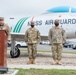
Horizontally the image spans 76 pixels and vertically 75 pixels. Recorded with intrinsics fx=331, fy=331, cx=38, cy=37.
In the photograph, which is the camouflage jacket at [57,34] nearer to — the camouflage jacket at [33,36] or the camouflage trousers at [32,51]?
the camouflage jacket at [33,36]

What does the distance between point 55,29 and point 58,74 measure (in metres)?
4.49

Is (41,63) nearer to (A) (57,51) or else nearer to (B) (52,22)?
(A) (57,51)

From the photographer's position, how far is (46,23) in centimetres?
1855

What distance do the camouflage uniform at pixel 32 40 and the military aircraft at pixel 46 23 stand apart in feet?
12.8

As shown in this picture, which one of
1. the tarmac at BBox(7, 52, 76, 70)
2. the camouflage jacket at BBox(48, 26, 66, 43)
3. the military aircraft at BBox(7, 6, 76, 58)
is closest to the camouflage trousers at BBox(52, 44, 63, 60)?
the camouflage jacket at BBox(48, 26, 66, 43)

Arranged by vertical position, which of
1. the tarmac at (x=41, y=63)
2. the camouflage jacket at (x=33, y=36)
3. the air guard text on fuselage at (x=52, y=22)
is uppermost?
the air guard text on fuselage at (x=52, y=22)

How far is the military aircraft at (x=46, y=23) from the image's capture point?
1805 centimetres

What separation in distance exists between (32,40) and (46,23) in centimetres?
468

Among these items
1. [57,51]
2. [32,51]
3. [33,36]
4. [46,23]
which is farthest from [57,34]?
[46,23]

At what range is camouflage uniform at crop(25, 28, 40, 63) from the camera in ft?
45.8

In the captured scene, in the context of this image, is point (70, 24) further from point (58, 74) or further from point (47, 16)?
point (58, 74)

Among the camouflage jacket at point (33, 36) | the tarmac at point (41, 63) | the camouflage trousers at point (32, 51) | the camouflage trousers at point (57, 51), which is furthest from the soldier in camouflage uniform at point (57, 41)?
the camouflage trousers at point (32, 51)

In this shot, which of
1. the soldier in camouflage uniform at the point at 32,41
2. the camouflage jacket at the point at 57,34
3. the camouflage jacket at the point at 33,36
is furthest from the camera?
the camouflage jacket at the point at 33,36

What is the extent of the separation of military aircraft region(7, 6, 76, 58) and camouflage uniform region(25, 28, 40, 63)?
153 inches
